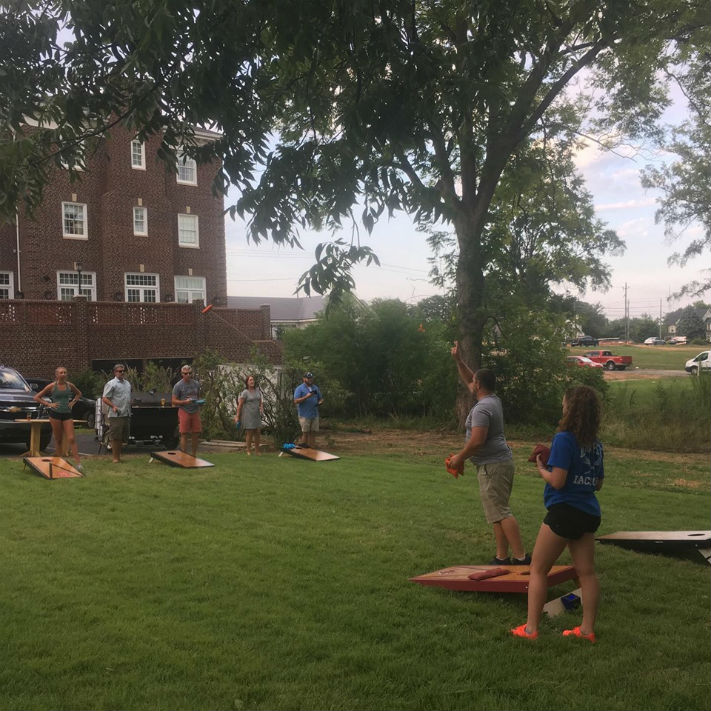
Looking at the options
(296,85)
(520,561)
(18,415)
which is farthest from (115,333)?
(520,561)

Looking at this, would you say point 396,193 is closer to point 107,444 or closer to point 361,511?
point 361,511

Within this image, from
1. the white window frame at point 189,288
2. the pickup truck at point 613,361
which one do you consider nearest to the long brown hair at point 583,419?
the white window frame at point 189,288

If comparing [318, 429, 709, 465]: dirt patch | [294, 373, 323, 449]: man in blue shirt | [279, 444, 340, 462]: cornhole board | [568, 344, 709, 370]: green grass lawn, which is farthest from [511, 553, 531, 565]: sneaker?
[568, 344, 709, 370]: green grass lawn

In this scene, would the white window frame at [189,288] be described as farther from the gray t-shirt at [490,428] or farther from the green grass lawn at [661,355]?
the gray t-shirt at [490,428]

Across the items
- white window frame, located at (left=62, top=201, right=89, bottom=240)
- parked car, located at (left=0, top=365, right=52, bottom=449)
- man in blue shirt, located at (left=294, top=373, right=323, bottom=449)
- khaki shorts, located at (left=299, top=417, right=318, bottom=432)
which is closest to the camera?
parked car, located at (left=0, top=365, right=52, bottom=449)

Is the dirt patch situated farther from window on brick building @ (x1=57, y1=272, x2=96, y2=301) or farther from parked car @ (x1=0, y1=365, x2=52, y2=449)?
window on brick building @ (x1=57, y1=272, x2=96, y2=301)

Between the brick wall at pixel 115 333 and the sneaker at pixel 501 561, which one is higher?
the brick wall at pixel 115 333

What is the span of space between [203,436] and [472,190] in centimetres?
978

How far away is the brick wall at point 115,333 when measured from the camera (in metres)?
28.2

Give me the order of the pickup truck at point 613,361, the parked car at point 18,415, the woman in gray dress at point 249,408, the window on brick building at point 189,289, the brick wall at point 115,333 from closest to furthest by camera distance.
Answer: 1. the parked car at point 18,415
2. the woman in gray dress at point 249,408
3. the brick wall at point 115,333
4. the window on brick building at point 189,289
5. the pickup truck at point 613,361

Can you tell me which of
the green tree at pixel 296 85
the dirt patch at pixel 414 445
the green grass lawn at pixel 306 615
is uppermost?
the green tree at pixel 296 85

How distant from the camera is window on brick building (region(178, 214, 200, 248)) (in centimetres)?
3719

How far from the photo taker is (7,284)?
32.0 metres

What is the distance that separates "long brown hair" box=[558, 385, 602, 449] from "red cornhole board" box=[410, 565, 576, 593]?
4.75 feet
